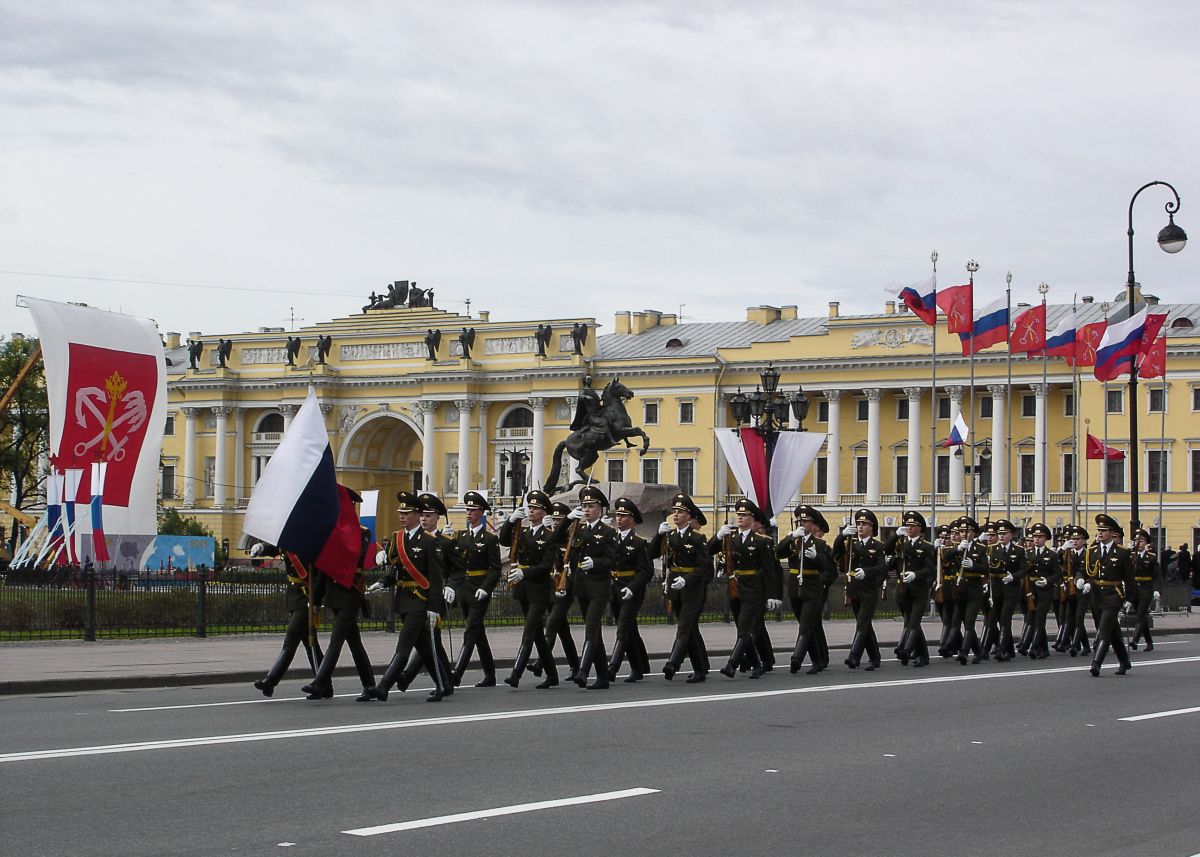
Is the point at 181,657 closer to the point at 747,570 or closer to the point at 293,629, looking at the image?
the point at 293,629

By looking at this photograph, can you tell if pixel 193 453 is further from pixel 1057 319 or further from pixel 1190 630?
pixel 1190 630

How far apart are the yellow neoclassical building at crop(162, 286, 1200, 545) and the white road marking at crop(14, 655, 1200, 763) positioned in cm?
5267

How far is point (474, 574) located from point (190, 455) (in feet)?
275

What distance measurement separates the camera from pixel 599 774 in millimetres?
10664

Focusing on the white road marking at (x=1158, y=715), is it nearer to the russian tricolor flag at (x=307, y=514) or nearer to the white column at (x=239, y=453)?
the russian tricolor flag at (x=307, y=514)

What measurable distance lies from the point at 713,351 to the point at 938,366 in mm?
12367

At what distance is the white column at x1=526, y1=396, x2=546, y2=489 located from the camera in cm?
8919

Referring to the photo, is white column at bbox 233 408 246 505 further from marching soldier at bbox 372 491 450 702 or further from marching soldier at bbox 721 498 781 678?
marching soldier at bbox 372 491 450 702

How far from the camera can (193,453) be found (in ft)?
323

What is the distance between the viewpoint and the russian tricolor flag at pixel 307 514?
15.3m

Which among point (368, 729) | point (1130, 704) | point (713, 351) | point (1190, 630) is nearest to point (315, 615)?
point (368, 729)

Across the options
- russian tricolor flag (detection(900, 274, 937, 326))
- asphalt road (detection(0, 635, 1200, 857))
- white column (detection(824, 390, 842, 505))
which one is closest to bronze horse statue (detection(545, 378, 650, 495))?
russian tricolor flag (detection(900, 274, 937, 326))

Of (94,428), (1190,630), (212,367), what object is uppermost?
(212,367)

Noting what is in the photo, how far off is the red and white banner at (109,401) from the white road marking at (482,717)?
23.9m
